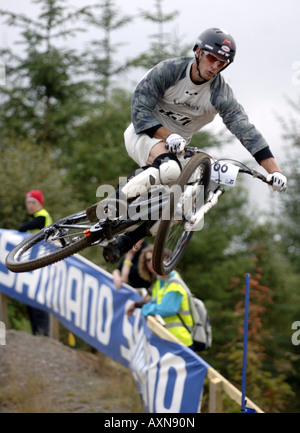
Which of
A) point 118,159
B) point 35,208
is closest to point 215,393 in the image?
point 35,208

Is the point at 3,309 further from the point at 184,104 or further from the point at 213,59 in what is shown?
the point at 213,59

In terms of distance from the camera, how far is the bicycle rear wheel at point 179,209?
4.48 meters

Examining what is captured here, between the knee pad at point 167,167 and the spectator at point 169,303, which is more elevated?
the knee pad at point 167,167

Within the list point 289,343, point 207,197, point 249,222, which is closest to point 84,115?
point 249,222

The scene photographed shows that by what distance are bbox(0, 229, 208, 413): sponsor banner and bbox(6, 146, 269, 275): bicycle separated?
5.46 ft

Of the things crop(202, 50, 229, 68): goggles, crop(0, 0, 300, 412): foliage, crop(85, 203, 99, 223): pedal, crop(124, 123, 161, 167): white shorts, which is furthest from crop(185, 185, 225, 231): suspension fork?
crop(0, 0, 300, 412): foliage

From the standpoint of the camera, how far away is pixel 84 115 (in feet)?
64.9

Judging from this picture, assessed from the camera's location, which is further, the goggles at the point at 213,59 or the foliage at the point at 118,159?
the foliage at the point at 118,159

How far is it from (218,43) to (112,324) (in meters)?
4.44

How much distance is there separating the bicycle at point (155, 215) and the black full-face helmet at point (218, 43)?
2.46 ft

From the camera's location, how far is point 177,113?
5180 millimetres

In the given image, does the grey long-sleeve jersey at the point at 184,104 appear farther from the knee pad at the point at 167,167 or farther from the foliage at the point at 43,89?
the foliage at the point at 43,89

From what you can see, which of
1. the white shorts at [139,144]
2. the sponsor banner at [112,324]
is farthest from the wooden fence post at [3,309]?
the white shorts at [139,144]
